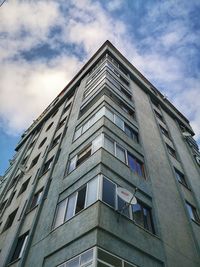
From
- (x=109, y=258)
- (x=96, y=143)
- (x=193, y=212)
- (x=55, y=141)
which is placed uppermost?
(x=55, y=141)

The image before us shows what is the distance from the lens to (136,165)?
54.4 ft

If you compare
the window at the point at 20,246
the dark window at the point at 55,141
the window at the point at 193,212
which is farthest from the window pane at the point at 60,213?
the dark window at the point at 55,141

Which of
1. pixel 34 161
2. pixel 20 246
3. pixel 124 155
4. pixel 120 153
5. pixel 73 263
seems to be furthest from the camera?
pixel 34 161

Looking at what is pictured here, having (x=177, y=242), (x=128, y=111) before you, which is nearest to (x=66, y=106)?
(x=128, y=111)

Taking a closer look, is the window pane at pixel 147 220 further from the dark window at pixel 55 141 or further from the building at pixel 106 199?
the dark window at pixel 55 141

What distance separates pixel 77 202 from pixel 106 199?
1.88 m

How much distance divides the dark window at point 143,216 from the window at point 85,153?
429 cm

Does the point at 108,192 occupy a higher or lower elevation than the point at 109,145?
lower

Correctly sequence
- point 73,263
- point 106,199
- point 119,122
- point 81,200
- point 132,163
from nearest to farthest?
point 73,263
point 106,199
point 81,200
point 132,163
point 119,122

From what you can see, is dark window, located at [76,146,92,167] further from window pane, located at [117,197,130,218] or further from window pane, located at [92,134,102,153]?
window pane, located at [117,197,130,218]

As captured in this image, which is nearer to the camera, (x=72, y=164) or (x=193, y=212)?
(x=72, y=164)

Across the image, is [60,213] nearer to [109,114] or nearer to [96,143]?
[96,143]

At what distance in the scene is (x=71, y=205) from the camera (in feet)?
42.2

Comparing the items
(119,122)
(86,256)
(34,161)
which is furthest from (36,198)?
(86,256)
